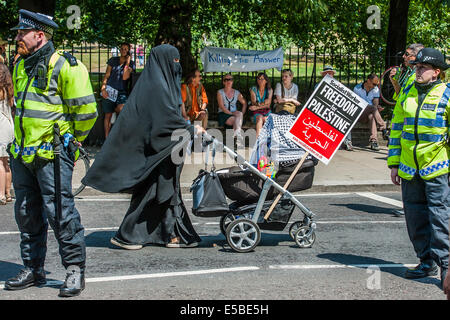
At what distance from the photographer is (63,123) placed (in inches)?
215

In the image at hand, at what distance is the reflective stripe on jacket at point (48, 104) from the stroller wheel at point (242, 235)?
2183mm

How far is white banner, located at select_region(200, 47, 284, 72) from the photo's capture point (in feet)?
52.6

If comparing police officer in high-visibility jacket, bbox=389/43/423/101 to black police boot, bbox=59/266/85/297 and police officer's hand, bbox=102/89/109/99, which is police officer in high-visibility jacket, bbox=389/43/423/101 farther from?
police officer's hand, bbox=102/89/109/99

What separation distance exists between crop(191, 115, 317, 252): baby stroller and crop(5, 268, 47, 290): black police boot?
72.3 inches

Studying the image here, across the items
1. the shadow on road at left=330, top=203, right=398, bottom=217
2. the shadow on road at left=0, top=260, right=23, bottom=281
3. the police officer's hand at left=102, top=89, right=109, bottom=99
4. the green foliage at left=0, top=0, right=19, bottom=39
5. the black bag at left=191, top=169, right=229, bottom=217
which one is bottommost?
the shadow on road at left=330, top=203, right=398, bottom=217

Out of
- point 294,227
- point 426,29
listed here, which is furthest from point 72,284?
point 426,29

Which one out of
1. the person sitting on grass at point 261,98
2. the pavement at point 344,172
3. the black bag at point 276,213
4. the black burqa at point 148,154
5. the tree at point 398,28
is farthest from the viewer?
the tree at point 398,28

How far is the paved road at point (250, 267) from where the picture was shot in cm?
568

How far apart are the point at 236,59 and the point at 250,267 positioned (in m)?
10.2

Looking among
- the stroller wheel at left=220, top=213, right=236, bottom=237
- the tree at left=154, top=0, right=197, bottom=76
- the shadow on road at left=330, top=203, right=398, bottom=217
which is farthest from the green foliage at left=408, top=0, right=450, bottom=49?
the stroller wheel at left=220, top=213, right=236, bottom=237

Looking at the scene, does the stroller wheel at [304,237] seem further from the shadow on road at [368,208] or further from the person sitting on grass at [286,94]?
the person sitting on grass at [286,94]

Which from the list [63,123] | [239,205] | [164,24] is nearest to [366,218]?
[239,205]

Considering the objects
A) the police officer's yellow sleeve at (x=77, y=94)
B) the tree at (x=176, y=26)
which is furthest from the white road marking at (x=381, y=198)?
the tree at (x=176, y=26)


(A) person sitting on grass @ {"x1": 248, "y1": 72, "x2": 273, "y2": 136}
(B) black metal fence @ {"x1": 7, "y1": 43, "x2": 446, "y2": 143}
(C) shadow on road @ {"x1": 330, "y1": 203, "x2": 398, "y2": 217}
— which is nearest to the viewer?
(C) shadow on road @ {"x1": 330, "y1": 203, "x2": 398, "y2": 217}
